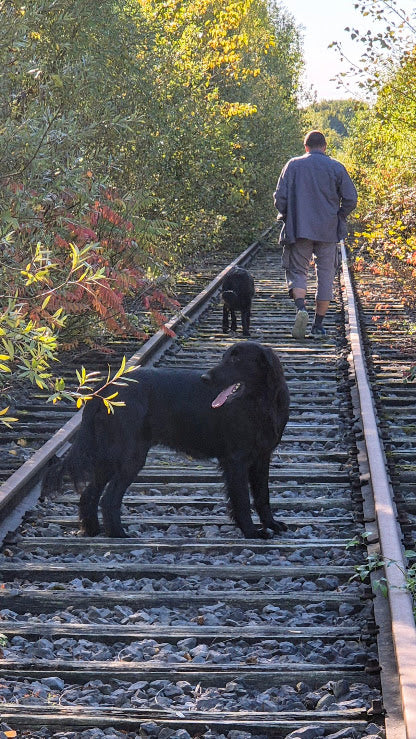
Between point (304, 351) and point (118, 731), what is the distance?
784 centimetres

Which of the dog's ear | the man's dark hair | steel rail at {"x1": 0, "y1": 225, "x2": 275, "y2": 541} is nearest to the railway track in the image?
steel rail at {"x1": 0, "y1": 225, "x2": 275, "y2": 541}

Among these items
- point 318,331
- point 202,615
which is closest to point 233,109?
point 318,331

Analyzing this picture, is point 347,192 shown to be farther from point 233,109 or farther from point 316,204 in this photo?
point 233,109

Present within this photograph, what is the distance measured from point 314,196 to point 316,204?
93 mm

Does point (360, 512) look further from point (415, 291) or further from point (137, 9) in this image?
point (137, 9)

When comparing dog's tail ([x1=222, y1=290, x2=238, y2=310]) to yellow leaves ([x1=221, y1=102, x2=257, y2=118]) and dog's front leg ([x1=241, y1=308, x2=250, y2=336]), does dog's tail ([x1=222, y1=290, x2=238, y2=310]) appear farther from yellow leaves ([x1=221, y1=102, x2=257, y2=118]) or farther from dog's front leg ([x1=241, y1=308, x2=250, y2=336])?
yellow leaves ([x1=221, y1=102, x2=257, y2=118])

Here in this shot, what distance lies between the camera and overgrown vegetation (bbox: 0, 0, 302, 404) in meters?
5.60

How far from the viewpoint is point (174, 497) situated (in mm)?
6031

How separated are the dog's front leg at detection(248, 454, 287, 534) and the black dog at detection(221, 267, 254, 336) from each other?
588 cm

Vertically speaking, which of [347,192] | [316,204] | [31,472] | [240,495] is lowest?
[31,472]

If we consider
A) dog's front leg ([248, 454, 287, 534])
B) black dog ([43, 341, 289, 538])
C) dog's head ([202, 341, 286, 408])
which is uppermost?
dog's head ([202, 341, 286, 408])

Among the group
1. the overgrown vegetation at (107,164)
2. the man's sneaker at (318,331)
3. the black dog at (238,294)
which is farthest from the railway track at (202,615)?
the man's sneaker at (318,331)

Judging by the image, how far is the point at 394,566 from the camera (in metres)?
4.32

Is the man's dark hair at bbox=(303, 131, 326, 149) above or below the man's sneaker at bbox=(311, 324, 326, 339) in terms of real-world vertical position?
above
